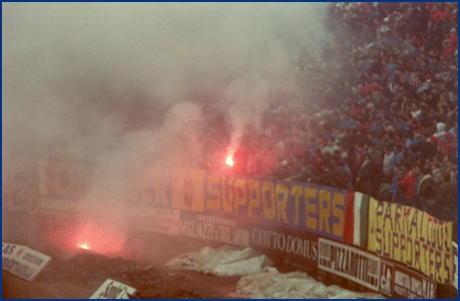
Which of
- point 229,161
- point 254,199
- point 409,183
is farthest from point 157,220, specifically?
point 409,183

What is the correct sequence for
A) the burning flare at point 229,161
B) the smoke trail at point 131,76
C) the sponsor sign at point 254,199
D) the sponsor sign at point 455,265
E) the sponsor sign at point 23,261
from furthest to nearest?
the smoke trail at point 131,76, the burning flare at point 229,161, the sponsor sign at point 23,261, the sponsor sign at point 254,199, the sponsor sign at point 455,265

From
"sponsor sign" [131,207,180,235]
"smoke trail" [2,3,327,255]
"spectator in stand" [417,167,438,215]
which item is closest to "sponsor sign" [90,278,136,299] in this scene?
"sponsor sign" [131,207,180,235]

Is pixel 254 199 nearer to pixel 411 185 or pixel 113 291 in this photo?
pixel 113 291

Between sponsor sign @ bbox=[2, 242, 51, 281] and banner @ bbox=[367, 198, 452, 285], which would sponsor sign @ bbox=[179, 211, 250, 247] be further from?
banner @ bbox=[367, 198, 452, 285]

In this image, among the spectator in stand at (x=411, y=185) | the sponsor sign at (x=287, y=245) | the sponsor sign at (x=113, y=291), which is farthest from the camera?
the sponsor sign at (x=287, y=245)

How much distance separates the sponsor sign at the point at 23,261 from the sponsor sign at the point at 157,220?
2.00 meters

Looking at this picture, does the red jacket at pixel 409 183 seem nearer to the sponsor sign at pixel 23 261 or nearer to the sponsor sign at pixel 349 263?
the sponsor sign at pixel 349 263

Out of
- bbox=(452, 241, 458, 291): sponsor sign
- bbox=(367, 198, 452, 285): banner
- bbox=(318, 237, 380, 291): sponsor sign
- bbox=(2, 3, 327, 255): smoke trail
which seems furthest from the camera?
bbox=(2, 3, 327, 255): smoke trail

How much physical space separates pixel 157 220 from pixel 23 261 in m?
2.46

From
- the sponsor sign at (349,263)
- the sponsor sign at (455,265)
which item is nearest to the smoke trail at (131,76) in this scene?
the sponsor sign at (349,263)

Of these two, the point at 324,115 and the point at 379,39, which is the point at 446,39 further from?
the point at 324,115

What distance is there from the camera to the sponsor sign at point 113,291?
7605 millimetres

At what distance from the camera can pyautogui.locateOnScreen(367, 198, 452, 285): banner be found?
21.1ft

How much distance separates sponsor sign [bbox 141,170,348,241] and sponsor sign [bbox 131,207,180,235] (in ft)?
0.44
